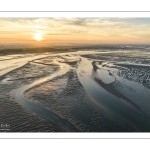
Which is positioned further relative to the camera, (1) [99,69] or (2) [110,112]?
(1) [99,69]

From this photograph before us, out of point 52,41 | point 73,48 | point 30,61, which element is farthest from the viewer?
point 30,61

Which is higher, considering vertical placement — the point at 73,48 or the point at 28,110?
the point at 73,48

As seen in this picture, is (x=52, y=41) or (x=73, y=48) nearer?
(x=52, y=41)
